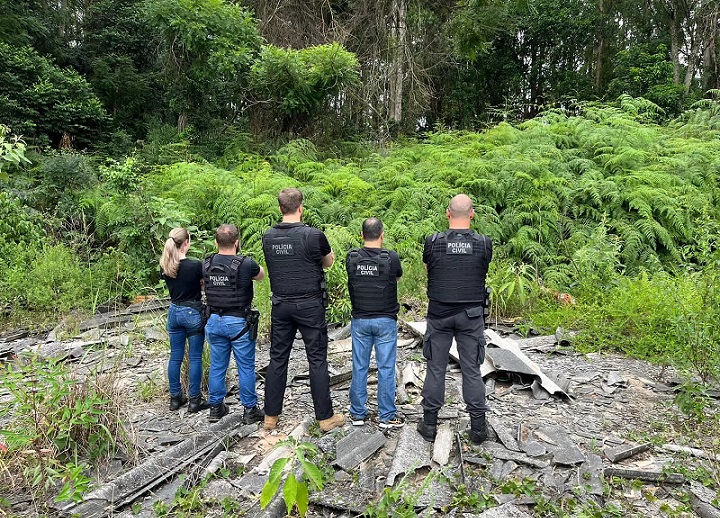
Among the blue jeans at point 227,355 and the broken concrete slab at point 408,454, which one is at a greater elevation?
the blue jeans at point 227,355

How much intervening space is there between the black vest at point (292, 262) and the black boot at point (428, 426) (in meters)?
1.34

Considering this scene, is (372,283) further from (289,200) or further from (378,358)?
(289,200)

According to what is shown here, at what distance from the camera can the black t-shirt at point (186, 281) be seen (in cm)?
428

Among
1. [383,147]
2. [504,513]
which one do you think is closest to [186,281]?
[504,513]

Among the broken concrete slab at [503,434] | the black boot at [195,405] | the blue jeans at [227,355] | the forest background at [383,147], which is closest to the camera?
the broken concrete slab at [503,434]

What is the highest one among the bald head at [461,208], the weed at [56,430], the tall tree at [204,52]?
the tall tree at [204,52]

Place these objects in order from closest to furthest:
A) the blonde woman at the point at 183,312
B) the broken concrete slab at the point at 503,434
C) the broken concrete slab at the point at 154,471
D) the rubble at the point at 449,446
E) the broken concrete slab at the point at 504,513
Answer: the broken concrete slab at the point at 504,513 → the broken concrete slab at the point at 154,471 → the rubble at the point at 449,446 → the broken concrete slab at the point at 503,434 → the blonde woman at the point at 183,312

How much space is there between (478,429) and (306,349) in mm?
1479

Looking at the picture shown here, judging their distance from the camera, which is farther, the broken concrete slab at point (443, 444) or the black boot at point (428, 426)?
the black boot at point (428, 426)

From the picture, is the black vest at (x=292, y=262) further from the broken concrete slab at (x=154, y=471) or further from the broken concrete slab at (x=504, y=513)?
the broken concrete slab at (x=504, y=513)

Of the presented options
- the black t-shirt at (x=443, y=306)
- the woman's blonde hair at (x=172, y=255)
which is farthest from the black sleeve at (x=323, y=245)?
the woman's blonde hair at (x=172, y=255)

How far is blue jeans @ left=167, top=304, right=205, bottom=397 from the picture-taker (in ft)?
14.2

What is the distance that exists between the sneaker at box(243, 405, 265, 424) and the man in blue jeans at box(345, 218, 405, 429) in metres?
0.81

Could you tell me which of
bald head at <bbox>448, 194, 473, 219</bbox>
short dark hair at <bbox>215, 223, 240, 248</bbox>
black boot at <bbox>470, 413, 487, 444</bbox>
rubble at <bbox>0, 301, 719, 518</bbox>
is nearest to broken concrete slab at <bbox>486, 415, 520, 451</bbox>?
rubble at <bbox>0, 301, 719, 518</bbox>
